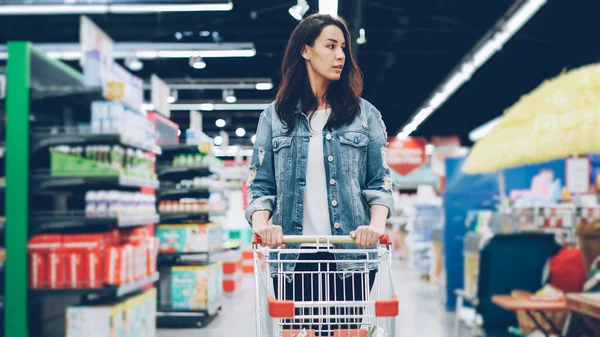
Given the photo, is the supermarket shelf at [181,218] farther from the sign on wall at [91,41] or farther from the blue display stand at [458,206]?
the blue display stand at [458,206]

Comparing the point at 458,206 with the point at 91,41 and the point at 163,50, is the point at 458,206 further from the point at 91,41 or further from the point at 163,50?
the point at 163,50

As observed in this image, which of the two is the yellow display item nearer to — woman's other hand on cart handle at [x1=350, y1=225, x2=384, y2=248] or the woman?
the woman

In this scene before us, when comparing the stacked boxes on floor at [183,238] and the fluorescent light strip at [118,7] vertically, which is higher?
the fluorescent light strip at [118,7]

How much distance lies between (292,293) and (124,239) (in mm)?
3723

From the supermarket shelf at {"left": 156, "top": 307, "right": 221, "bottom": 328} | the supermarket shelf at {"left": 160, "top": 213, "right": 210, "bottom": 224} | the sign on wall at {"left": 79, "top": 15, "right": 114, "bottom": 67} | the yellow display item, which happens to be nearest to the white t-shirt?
the yellow display item

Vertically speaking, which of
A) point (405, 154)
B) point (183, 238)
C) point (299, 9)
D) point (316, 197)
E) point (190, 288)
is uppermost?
point (299, 9)

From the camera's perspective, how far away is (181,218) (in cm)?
830

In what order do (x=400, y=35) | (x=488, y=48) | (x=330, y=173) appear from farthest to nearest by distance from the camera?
1. (x=400, y=35)
2. (x=488, y=48)
3. (x=330, y=173)

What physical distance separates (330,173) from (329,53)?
0.41m

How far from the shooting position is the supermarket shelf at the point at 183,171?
7602 mm

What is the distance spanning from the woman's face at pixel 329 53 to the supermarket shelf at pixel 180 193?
223 inches

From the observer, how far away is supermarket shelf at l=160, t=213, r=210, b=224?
296 inches

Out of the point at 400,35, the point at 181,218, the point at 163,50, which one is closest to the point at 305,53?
the point at 181,218

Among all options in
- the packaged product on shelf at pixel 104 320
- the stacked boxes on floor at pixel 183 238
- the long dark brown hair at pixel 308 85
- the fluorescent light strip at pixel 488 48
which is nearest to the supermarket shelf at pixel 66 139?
the packaged product on shelf at pixel 104 320
